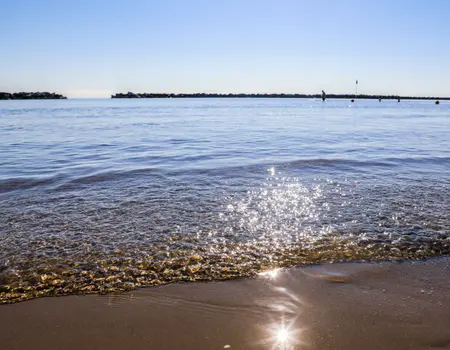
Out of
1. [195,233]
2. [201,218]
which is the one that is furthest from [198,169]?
[195,233]

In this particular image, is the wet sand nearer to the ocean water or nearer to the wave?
the ocean water

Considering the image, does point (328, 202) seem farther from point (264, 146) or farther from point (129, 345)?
point (264, 146)

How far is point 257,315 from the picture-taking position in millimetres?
3391

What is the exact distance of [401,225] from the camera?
5.66 m

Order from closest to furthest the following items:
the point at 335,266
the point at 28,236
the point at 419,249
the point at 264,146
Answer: the point at 335,266 → the point at 419,249 → the point at 28,236 → the point at 264,146

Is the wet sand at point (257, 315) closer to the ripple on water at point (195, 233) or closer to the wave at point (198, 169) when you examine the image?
the ripple on water at point (195, 233)

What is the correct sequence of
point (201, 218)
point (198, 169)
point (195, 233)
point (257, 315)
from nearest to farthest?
point (257, 315)
point (195, 233)
point (201, 218)
point (198, 169)

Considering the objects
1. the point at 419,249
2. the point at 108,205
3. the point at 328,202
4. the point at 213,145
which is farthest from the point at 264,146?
the point at 419,249

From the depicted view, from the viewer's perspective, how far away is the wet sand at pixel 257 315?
9.84ft

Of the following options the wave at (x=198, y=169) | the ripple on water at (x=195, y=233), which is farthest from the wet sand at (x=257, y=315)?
the wave at (x=198, y=169)

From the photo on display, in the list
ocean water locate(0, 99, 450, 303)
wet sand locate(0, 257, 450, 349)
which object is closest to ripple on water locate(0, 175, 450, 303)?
ocean water locate(0, 99, 450, 303)

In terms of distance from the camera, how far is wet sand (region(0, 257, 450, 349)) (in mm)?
2998

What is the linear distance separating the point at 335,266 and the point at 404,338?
56.7 inches

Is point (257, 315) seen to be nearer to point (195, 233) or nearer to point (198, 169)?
point (195, 233)
